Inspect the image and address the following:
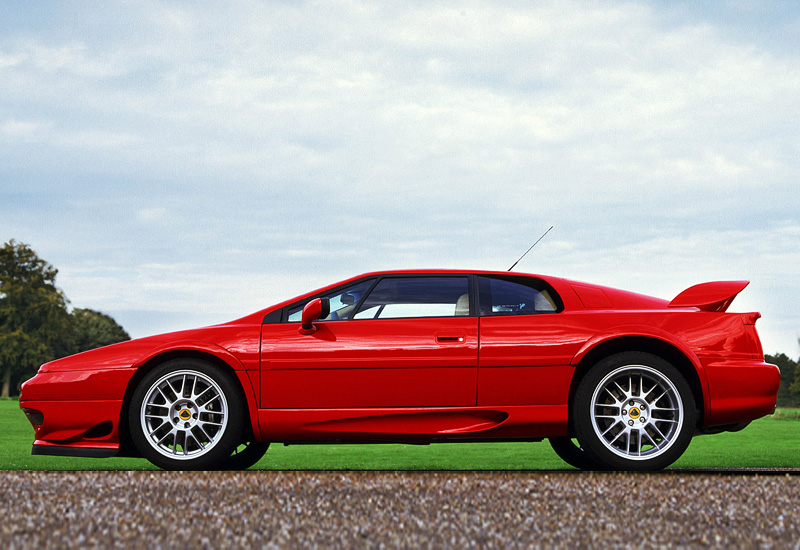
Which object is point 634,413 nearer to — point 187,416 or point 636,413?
point 636,413

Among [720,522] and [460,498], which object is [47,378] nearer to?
[460,498]

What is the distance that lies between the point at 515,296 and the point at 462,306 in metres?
0.42

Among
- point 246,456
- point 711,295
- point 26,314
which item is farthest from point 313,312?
point 26,314

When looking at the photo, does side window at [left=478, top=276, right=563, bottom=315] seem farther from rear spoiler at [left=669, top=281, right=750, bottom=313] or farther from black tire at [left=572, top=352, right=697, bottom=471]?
rear spoiler at [left=669, top=281, right=750, bottom=313]

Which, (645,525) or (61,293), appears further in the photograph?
(61,293)

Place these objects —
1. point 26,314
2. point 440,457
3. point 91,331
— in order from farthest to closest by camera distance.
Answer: point 91,331 → point 26,314 → point 440,457

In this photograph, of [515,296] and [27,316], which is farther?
[27,316]

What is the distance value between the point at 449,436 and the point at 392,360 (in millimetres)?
669

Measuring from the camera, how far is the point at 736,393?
17.7 ft

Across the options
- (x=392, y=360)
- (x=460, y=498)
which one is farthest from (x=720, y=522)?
(x=392, y=360)

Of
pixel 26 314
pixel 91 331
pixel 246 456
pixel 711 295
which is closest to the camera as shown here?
pixel 711 295

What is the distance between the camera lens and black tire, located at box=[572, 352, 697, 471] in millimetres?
5262

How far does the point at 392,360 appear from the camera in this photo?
17.5ft

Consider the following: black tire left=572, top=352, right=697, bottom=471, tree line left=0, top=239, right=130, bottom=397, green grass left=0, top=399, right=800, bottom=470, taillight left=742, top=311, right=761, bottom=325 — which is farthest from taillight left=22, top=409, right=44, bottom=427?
tree line left=0, top=239, right=130, bottom=397
